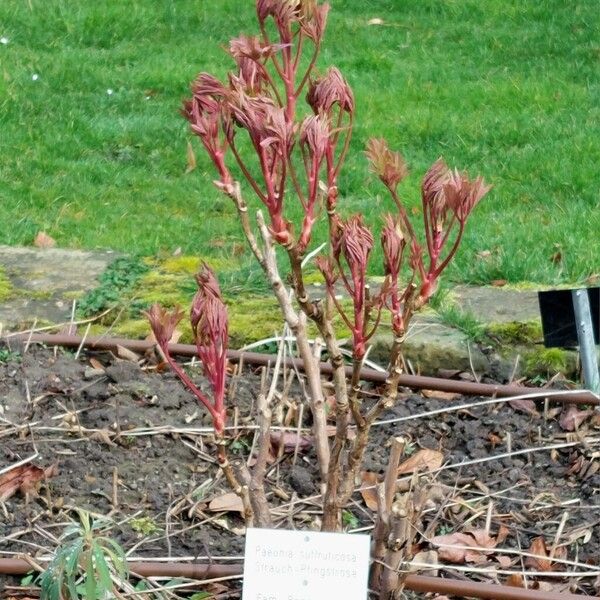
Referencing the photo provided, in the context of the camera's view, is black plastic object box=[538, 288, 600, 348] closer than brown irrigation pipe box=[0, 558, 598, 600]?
No

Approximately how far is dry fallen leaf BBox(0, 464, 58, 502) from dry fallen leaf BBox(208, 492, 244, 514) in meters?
0.41

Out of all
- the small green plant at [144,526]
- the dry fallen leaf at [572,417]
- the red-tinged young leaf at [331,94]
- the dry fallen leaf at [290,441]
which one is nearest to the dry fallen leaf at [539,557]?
the dry fallen leaf at [572,417]

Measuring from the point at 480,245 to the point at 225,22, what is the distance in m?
4.49

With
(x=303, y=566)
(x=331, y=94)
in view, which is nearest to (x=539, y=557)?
(x=303, y=566)

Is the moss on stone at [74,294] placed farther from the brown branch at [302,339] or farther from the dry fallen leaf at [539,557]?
the dry fallen leaf at [539,557]

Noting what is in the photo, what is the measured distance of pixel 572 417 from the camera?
3326 millimetres

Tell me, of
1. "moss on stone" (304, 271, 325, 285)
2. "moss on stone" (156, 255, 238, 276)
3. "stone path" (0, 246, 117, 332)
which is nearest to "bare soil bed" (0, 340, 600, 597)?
"stone path" (0, 246, 117, 332)

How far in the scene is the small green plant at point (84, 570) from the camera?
2.39m

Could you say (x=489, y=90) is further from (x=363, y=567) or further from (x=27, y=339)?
(x=363, y=567)

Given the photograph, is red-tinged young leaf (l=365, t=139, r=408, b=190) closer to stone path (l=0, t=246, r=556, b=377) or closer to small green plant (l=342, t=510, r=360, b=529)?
small green plant (l=342, t=510, r=360, b=529)

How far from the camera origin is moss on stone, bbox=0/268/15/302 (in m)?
4.07

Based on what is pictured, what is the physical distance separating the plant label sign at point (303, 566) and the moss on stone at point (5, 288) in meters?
1.95

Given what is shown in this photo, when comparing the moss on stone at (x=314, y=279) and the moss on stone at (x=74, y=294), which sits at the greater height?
the moss on stone at (x=74, y=294)

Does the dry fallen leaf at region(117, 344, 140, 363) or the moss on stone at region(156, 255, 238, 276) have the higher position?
the moss on stone at region(156, 255, 238, 276)
